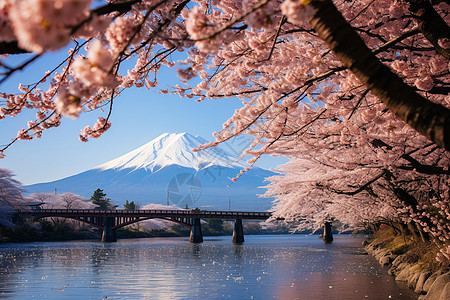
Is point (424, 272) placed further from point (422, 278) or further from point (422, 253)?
point (422, 253)

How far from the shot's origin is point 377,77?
2.86m

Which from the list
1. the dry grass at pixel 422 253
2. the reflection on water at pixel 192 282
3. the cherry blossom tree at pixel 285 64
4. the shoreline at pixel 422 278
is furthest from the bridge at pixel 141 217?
the cherry blossom tree at pixel 285 64

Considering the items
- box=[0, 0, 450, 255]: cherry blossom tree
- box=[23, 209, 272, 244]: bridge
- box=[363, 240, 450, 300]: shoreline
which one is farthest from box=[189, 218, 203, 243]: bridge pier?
box=[0, 0, 450, 255]: cherry blossom tree

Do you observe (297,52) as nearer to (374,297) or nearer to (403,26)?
(403,26)

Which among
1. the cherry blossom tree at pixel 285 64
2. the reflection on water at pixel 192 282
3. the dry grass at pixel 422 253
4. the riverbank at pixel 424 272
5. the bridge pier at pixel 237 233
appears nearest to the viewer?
Answer: the cherry blossom tree at pixel 285 64

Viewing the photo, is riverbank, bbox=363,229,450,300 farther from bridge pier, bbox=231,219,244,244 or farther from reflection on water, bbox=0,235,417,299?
bridge pier, bbox=231,219,244,244

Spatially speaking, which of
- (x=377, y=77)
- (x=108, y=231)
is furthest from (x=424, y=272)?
(x=108, y=231)

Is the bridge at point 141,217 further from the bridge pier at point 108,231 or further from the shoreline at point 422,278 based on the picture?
the shoreline at point 422,278

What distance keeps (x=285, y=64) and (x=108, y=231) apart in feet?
186

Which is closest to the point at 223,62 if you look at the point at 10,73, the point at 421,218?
the point at 10,73

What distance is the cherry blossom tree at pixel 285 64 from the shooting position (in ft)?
6.84

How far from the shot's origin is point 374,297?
1245 centimetres

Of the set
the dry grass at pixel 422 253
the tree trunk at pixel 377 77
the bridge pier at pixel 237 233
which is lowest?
the bridge pier at pixel 237 233

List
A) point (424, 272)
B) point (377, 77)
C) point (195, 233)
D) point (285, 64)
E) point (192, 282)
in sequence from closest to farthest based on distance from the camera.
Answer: point (377, 77)
point (285, 64)
point (424, 272)
point (192, 282)
point (195, 233)
